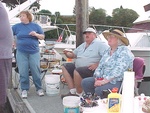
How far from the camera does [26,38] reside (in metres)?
4.83

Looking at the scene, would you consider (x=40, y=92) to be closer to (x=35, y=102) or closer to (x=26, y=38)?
(x=35, y=102)

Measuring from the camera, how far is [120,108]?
2393 mm

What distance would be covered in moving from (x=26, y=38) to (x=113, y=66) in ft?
5.72

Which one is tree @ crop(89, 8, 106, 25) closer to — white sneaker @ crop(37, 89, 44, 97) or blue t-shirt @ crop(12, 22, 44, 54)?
white sneaker @ crop(37, 89, 44, 97)

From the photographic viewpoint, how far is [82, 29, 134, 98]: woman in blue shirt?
3629 mm

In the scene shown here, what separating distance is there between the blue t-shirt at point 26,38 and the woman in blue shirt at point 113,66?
4.31 feet

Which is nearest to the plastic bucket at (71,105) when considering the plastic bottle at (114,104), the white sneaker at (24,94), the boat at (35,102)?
the boat at (35,102)

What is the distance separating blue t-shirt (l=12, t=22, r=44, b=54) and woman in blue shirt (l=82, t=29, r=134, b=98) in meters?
1.31

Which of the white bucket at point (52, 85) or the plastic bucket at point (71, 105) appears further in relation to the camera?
the white bucket at point (52, 85)

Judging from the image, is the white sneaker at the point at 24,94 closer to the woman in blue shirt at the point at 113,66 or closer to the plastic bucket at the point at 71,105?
the woman in blue shirt at the point at 113,66

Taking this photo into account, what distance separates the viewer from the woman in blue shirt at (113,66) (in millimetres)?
3629

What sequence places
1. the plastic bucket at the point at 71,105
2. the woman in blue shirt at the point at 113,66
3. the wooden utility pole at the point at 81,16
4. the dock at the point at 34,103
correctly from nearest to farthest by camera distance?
the plastic bucket at the point at 71,105 < the woman in blue shirt at the point at 113,66 < the dock at the point at 34,103 < the wooden utility pole at the point at 81,16

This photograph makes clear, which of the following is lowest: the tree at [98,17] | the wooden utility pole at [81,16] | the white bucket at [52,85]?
the white bucket at [52,85]

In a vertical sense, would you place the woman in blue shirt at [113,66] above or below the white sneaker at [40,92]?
above
